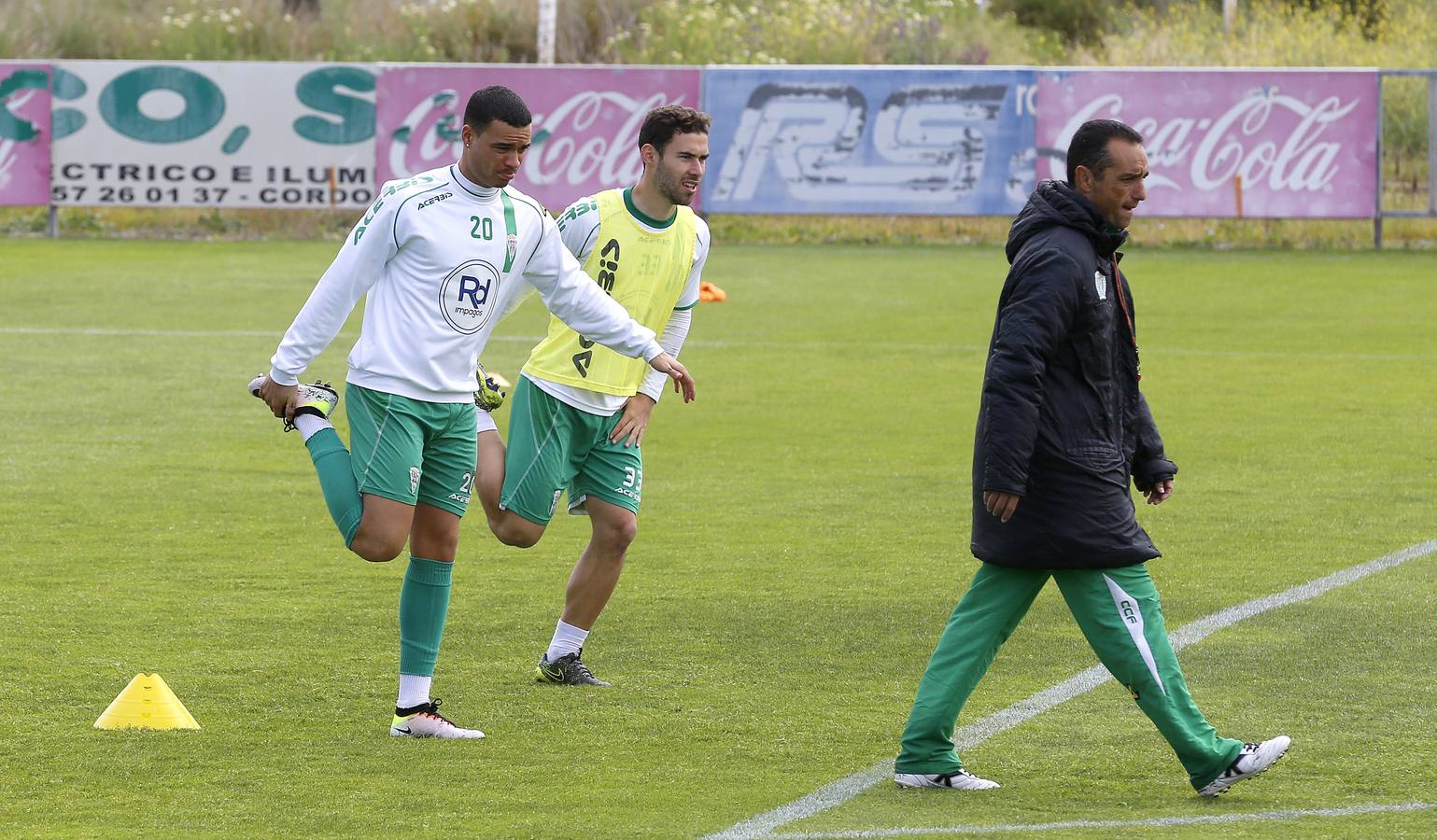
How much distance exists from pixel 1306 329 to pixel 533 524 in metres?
12.8

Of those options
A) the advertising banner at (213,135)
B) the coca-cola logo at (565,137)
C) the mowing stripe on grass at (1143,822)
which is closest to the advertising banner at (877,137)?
the coca-cola logo at (565,137)

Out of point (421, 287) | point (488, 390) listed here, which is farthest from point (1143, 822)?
point (488, 390)

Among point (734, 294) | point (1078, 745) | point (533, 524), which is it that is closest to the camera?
point (1078, 745)

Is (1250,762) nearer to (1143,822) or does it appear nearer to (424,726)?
(1143,822)

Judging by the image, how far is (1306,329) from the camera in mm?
18344

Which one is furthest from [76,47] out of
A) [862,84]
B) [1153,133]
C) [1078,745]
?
[1078,745]

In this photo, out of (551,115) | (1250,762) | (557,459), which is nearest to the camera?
(1250,762)

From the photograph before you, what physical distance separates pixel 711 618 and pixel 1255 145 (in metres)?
19.6

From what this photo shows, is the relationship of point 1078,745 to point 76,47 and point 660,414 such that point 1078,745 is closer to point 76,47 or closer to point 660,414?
point 660,414

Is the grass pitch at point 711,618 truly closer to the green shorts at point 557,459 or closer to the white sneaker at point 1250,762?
the white sneaker at point 1250,762

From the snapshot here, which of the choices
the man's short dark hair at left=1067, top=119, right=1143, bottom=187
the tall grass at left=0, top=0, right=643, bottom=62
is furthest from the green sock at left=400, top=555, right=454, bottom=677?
the tall grass at left=0, top=0, right=643, bottom=62

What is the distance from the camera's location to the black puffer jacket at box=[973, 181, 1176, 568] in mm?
5332

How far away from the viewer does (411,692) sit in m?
6.19

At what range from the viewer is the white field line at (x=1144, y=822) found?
5.18 m
